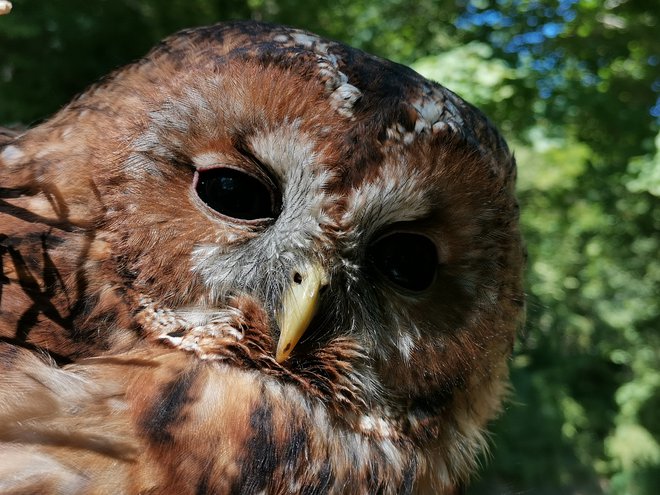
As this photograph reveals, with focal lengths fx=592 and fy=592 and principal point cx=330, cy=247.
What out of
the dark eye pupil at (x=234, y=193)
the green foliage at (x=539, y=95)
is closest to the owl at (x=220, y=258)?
the dark eye pupil at (x=234, y=193)

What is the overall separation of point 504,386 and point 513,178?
586mm

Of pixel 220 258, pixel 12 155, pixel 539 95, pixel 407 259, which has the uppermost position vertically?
pixel 12 155

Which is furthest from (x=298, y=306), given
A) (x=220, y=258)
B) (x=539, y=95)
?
(x=539, y=95)

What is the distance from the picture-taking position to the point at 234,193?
3.42 feet

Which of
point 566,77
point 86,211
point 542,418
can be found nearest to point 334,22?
point 566,77

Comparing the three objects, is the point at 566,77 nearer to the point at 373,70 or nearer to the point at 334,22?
the point at 334,22

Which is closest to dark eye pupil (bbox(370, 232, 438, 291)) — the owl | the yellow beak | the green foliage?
the owl

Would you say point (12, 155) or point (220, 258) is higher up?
point (12, 155)

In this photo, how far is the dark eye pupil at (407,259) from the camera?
45.8 inches

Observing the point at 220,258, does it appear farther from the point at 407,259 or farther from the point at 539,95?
the point at 539,95

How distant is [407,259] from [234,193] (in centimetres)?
37

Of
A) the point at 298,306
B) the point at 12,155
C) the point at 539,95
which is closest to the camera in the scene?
the point at 298,306

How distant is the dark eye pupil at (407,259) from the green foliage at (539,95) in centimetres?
65

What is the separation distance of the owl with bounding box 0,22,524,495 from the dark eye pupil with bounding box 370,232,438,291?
0.04 ft
